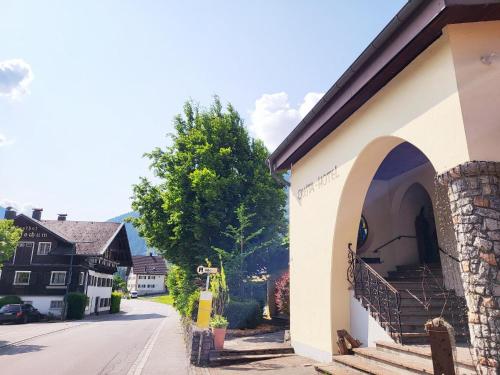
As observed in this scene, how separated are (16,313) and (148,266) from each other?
209 ft

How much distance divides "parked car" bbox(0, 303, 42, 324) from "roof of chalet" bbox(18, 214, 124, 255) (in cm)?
711

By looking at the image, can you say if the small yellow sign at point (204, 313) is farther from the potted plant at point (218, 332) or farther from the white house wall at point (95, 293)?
the white house wall at point (95, 293)

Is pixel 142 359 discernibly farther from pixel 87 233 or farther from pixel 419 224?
pixel 87 233

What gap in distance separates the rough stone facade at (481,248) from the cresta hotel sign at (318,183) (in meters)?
3.98

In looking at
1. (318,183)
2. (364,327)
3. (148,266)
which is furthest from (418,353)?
(148,266)

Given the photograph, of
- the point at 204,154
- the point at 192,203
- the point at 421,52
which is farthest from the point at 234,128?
the point at 421,52

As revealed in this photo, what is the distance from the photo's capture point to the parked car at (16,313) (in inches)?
950

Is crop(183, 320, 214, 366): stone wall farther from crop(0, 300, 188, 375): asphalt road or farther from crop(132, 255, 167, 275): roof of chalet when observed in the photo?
crop(132, 255, 167, 275): roof of chalet

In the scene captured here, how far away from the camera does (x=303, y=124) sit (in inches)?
381

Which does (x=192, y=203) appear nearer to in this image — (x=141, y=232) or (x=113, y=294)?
(x=141, y=232)

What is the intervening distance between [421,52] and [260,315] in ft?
44.0

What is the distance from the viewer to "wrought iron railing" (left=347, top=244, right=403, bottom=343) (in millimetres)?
7223

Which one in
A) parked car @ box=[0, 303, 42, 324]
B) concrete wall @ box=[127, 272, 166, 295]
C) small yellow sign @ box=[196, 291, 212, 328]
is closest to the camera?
small yellow sign @ box=[196, 291, 212, 328]

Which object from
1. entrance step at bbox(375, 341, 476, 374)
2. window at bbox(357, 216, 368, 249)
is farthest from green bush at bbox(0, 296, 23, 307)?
entrance step at bbox(375, 341, 476, 374)
